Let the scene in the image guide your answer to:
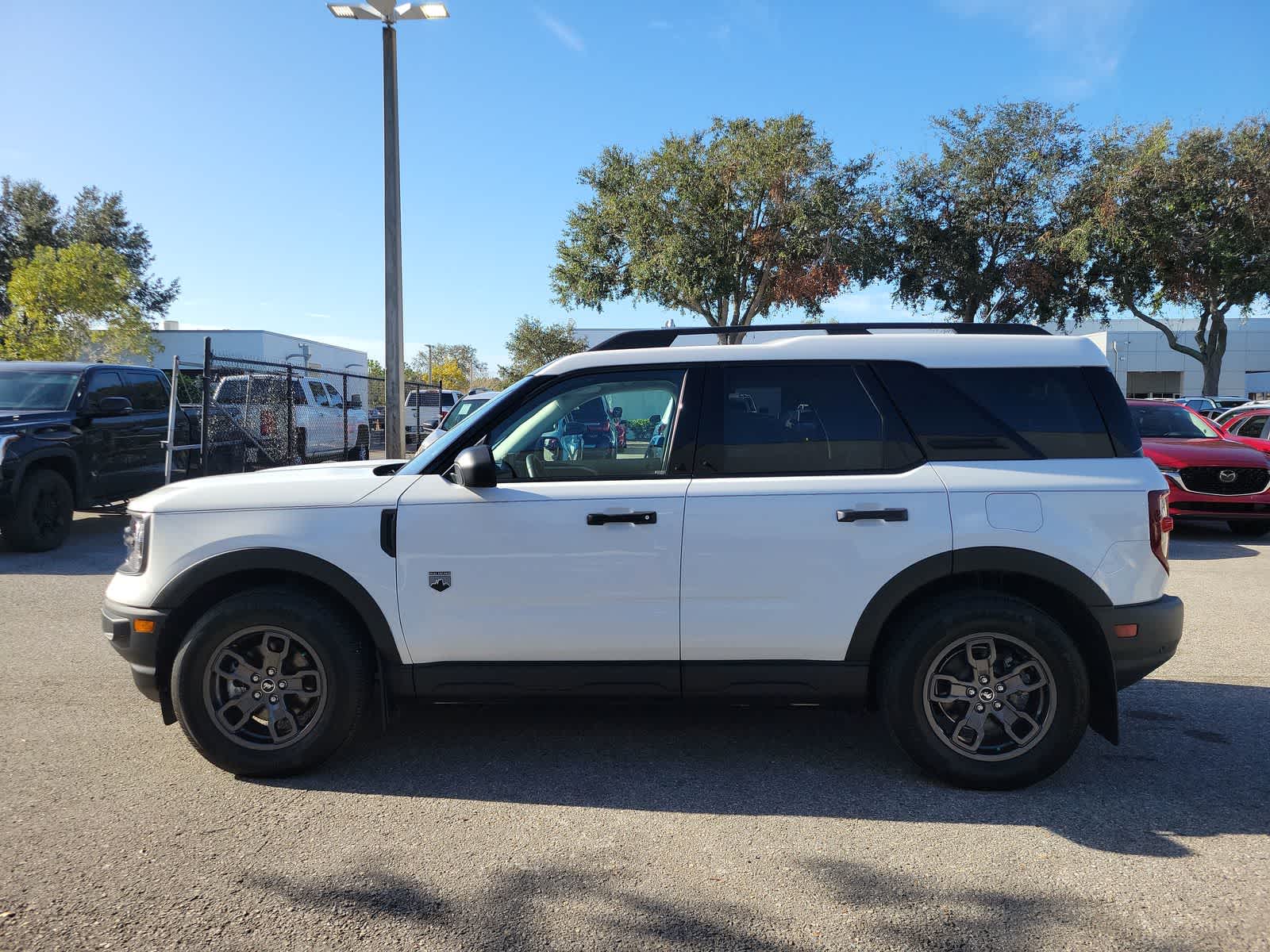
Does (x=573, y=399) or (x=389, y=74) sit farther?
(x=389, y=74)

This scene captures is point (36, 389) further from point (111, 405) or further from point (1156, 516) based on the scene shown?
point (1156, 516)

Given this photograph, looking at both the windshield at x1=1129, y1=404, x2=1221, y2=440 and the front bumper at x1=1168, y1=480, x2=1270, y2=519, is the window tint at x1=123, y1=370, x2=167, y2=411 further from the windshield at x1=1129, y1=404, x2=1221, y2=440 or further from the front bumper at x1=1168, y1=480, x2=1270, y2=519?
the windshield at x1=1129, y1=404, x2=1221, y2=440

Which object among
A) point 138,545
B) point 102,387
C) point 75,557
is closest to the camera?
point 138,545

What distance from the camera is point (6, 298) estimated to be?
1815 inches

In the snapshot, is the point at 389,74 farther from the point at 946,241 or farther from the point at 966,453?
the point at 946,241

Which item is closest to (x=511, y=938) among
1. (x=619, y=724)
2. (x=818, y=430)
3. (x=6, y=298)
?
(x=619, y=724)

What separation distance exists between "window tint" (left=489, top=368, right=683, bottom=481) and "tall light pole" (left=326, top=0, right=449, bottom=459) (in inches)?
347

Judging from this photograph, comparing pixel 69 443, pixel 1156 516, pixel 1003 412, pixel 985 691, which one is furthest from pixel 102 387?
pixel 1156 516

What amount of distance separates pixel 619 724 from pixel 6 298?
52.5 meters

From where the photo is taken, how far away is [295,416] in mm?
16281

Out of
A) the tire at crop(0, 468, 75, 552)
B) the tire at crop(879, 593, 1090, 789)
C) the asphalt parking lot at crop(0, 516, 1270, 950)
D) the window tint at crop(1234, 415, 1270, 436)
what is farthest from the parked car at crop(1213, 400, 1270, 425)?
the tire at crop(0, 468, 75, 552)

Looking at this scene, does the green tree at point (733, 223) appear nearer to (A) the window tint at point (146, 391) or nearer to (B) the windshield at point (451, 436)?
(A) the window tint at point (146, 391)

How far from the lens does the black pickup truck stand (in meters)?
9.68

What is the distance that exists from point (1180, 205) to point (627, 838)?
2684 centimetres
